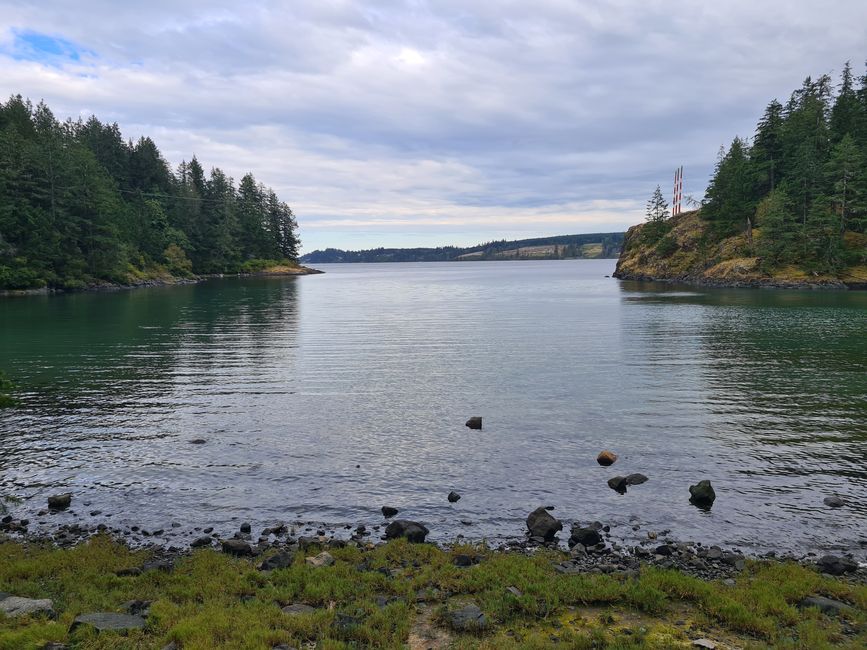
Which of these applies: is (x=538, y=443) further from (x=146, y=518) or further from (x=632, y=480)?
(x=146, y=518)

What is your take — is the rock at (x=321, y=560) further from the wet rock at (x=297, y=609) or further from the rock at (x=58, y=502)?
the rock at (x=58, y=502)

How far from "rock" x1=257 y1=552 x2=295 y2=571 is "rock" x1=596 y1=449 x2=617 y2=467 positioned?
470 inches

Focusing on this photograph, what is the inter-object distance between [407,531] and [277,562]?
352 centimetres

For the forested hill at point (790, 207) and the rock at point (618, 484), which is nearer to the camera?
the rock at point (618, 484)

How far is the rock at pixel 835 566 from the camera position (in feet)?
42.4

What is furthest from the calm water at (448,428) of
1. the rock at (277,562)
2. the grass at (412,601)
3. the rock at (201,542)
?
the rock at (277,562)

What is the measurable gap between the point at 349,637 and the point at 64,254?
126 meters

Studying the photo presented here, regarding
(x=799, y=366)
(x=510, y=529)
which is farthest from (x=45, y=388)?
(x=799, y=366)

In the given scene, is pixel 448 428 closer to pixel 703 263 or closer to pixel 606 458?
pixel 606 458

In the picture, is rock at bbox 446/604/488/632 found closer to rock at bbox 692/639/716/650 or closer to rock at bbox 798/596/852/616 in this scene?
rock at bbox 692/639/716/650

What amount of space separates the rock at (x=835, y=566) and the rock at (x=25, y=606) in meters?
16.5

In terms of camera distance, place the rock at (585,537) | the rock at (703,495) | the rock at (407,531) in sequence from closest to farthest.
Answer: the rock at (585,537) → the rock at (407,531) → the rock at (703,495)

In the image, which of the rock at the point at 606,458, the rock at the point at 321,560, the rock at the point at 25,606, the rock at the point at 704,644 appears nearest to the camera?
the rock at the point at 704,644

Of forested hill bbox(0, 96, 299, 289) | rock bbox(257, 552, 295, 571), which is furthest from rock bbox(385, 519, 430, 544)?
forested hill bbox(0, 96, 299, 289)
